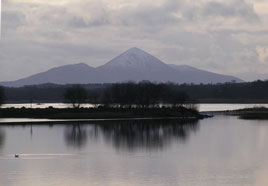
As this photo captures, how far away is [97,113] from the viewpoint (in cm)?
8006

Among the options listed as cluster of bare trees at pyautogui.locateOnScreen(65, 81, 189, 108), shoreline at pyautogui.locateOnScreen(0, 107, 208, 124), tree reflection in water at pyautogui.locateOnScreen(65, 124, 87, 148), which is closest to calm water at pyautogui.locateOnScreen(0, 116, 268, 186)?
tree reflection in water at pyautogui.locateOnScreen(65, 124, 87, 148)

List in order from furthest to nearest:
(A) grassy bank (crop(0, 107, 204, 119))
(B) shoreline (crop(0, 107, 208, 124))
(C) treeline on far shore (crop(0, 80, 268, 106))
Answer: (C) treeline on far shore (crop(0, 80, 268, 106)) < (A) grassy bank (crop(0, 107, 204, 119)) < (B) shoreline (crop(0, 107, 208, 124))

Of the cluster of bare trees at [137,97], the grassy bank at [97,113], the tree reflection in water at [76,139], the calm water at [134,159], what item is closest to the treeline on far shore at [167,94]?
the cluster of bare trees at [137,97]

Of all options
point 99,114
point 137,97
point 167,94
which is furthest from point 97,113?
point 167,94

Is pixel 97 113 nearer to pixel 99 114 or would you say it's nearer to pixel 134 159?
pixel 99 114

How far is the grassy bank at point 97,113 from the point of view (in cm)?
7931

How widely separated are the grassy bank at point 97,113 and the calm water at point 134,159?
32.1m

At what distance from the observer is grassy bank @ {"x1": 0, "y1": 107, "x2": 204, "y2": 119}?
79312mm

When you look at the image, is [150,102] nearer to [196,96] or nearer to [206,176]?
[206,176]

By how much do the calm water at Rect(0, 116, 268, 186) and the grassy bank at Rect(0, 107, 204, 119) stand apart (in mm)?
32130

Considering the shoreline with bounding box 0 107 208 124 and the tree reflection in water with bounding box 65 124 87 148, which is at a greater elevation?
the shoreline with bounding box 0 107 208 124

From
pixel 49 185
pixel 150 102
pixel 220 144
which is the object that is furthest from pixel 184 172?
pixel 150 102

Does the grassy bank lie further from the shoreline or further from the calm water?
the calm water

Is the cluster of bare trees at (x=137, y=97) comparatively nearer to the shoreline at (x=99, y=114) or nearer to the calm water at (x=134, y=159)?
the shoreline at (x=99, y=114)
